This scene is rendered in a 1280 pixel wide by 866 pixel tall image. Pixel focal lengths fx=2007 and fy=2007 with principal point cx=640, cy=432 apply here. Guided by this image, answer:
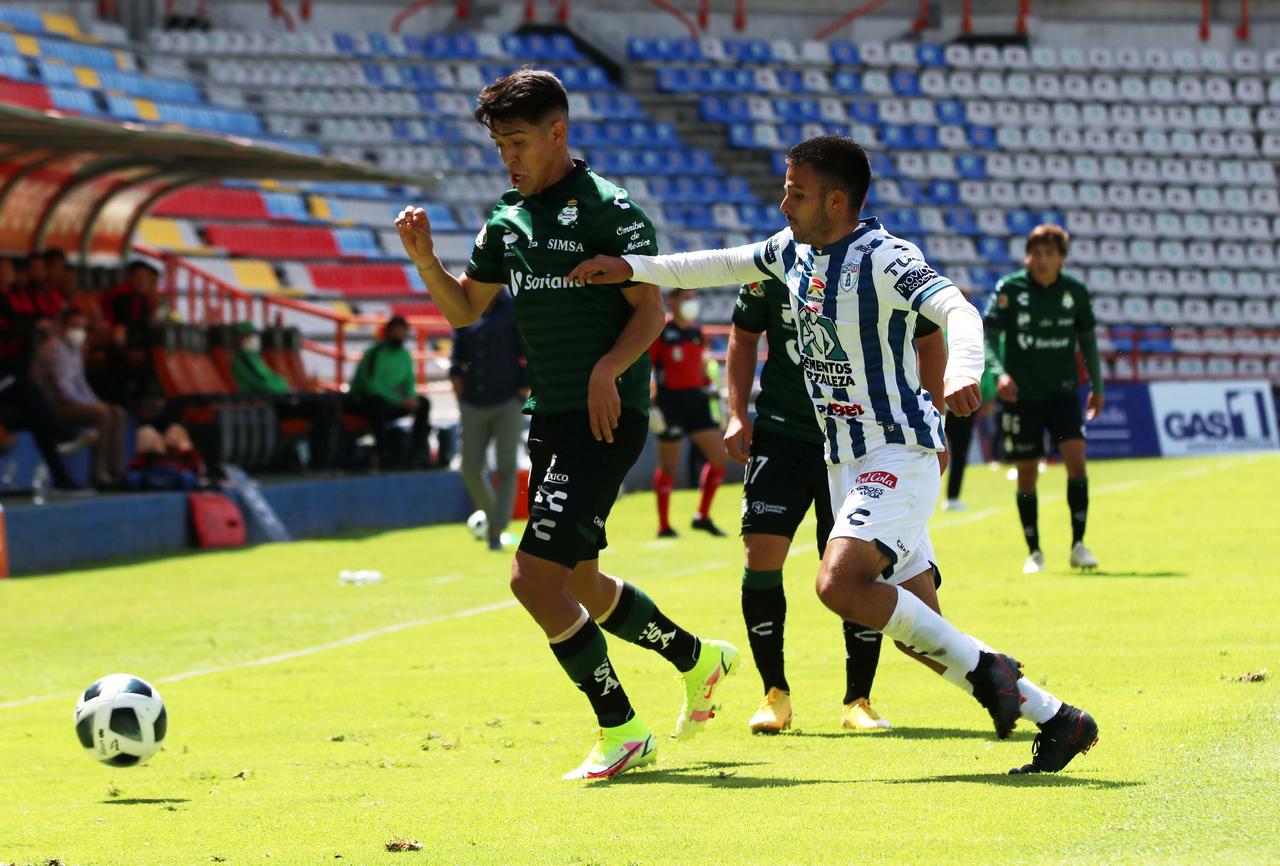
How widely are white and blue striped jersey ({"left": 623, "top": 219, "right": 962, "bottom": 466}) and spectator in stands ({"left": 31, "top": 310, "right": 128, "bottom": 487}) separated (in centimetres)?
1155

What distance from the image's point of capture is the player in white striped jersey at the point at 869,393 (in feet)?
19.3

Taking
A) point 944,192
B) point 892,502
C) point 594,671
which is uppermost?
point 944,192

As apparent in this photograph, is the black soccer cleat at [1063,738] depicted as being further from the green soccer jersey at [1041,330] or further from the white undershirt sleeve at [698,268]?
the green soccer jersey at [1041,330]

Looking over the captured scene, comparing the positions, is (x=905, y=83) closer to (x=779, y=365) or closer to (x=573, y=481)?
(x=779, y=365)

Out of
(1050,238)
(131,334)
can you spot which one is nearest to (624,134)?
(131,334)

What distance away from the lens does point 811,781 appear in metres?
5.99

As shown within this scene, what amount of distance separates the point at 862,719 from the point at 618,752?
1.25m

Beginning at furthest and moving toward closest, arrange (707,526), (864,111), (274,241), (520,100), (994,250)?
(864,111) < (994,250) < (274,241) < (707,526) < (520,100)

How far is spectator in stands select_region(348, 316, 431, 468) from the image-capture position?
21297 mm

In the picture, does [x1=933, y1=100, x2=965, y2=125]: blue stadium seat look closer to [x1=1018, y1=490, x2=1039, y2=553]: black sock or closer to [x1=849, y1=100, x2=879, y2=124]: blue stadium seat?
[x1=849, y1=100, x2=879, y2=124]: blue stadium seat

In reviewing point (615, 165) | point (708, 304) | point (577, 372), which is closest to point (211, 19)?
point (615, 165)

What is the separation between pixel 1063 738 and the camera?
575 centimetres

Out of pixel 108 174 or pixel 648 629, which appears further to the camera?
pixel 108 174

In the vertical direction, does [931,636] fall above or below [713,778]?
above
